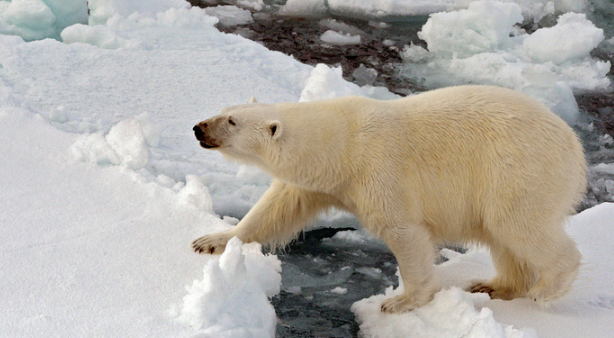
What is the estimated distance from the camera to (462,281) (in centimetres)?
366

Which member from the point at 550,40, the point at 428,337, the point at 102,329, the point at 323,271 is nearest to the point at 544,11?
the point at 550,40

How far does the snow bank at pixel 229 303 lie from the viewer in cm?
269

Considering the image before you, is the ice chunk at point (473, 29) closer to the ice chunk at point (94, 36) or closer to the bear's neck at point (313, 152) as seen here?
the ice chunk at point (94, 36)

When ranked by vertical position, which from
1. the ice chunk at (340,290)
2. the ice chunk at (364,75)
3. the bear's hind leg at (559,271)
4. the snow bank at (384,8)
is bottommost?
the ice chunk at (364,75)

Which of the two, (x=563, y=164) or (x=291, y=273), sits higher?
(x=563, y=164)

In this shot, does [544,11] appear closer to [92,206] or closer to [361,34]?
[361,34]

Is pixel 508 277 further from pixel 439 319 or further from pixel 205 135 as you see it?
pixel 205 135

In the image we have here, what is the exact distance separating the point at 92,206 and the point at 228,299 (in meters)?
1.10

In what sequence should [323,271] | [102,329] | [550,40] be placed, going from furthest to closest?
[550,40]
[323,271]
[102,329]

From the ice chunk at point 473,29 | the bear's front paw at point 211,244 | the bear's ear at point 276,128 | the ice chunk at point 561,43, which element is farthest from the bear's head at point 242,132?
the ice chunk at point 561,43

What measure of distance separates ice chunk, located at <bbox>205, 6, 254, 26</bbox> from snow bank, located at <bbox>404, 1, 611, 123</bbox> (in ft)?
6.77

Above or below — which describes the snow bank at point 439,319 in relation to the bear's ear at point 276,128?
below

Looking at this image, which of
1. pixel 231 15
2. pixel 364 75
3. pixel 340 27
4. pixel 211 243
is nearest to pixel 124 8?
pixel 364 75

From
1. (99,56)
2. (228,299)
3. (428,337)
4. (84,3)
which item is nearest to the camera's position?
(228,299)
